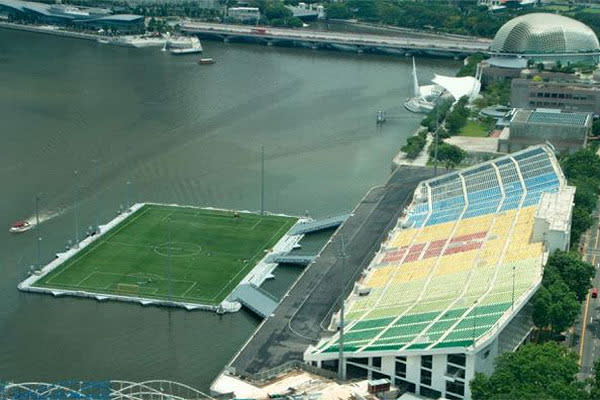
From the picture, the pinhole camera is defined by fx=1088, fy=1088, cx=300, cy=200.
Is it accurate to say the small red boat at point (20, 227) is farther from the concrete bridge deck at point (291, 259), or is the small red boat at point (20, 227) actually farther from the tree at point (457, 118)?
the tree at point (457, 118)

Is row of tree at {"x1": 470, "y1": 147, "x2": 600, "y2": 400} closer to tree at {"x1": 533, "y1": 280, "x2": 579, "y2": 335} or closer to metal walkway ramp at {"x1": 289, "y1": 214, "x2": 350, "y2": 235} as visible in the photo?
tree at {"x1": 533, "y1": 280, "x2": 579, "y2": 335}

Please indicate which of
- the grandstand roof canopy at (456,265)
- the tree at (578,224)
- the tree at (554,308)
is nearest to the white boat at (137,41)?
the grandstand roof canopy at (456,265)

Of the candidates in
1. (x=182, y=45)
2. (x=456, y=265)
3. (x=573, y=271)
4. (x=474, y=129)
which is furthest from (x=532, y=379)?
(x=182, y=45)

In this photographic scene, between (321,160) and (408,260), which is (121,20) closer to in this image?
(321,160)

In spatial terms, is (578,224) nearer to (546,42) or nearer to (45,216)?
(45,216)

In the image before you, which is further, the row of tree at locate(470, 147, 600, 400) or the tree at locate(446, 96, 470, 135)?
the tree at locate(446, 96, 470, 135)

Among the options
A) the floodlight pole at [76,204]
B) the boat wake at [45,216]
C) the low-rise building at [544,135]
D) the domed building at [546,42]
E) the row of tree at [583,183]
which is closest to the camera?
the row of tree at [583,183]

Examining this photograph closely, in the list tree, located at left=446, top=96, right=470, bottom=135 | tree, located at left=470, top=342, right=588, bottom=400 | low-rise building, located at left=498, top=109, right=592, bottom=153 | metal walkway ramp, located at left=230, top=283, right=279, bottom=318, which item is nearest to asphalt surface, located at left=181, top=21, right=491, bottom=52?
tree, located at left=446, top=96, right=470, bottom=135
